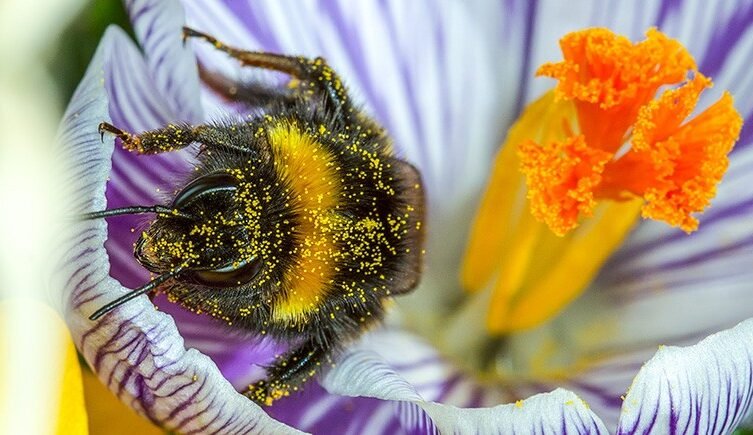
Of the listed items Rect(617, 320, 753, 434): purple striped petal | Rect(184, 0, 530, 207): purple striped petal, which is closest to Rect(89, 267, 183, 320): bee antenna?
Rect(617, 320, 753, 434): purple striped petal

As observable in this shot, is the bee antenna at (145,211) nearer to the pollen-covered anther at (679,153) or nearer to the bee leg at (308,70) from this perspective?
the bee leg at (308,70)

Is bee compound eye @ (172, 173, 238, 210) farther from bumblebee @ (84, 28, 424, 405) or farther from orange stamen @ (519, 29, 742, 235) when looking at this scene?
orange stamen @ (519, 29, 742, 235)

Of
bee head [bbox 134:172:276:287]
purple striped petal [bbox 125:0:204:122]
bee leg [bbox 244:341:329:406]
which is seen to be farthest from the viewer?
purple striped petal [bbox 125:0:204:122]

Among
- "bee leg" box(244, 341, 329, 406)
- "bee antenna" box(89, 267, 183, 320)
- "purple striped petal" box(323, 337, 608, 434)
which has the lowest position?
"bee leg" box(244, 341, 329, 406)

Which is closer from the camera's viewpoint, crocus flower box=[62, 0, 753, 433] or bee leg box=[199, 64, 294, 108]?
crocus flower box=[62, 0, 753, 433]

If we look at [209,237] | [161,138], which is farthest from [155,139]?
[209,237]

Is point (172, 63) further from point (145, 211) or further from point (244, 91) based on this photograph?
point (145, 211)

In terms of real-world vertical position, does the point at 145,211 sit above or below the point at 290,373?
above
